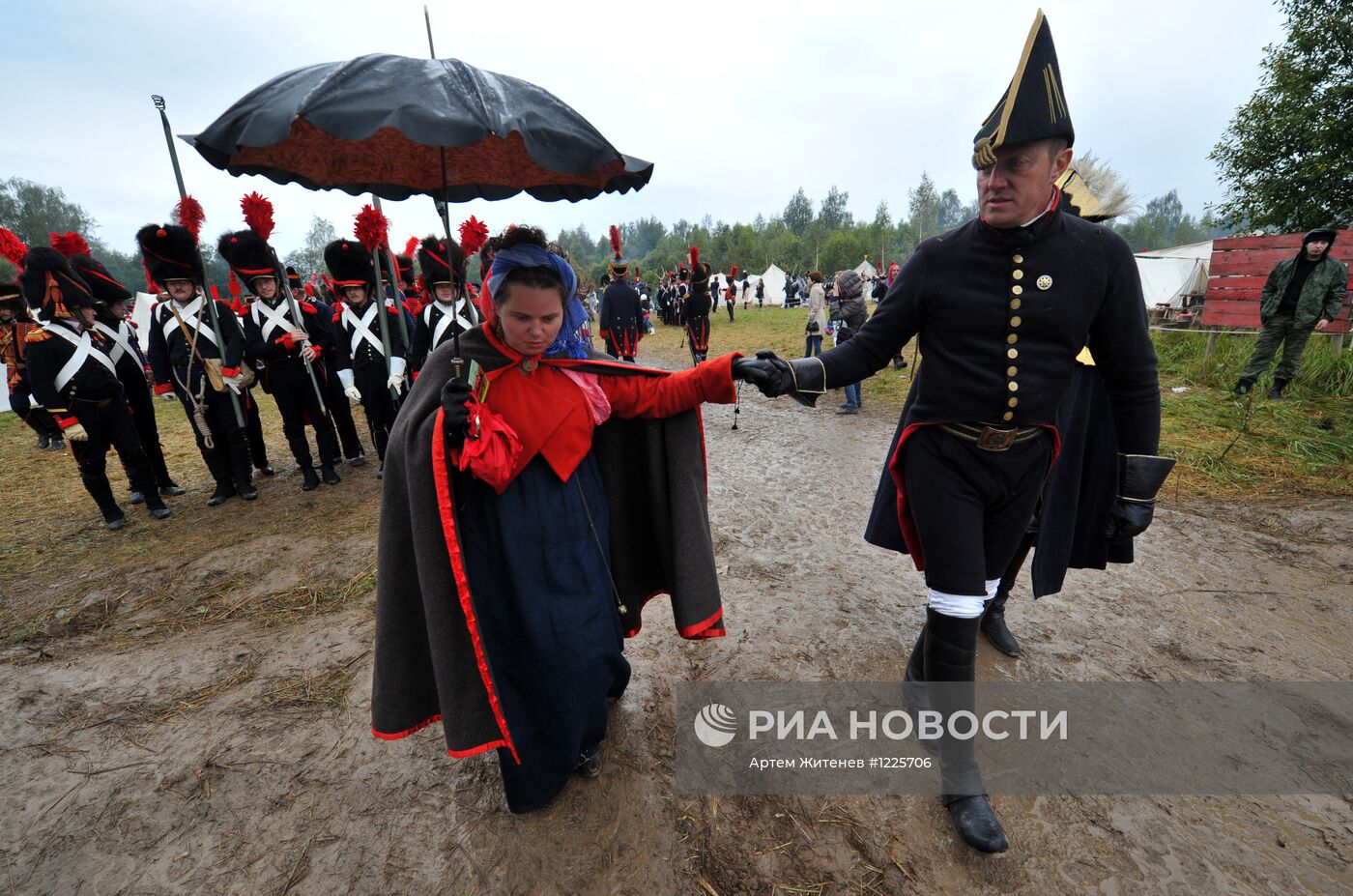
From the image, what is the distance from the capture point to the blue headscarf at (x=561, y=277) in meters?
1.84

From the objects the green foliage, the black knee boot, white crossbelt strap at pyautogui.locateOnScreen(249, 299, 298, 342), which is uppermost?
the green foliage

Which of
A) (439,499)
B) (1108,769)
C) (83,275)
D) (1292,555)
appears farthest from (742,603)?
(83,275)

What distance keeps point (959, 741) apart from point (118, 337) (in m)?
7.31

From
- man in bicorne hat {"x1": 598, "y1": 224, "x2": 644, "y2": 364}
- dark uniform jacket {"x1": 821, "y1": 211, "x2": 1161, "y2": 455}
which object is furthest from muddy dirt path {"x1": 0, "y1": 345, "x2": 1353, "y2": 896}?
man in bicorne hat {"x1": 598, "y1": 224, "x2": 644, "y2": 364}

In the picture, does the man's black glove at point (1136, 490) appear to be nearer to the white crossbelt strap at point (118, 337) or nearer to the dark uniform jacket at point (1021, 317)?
the dark uniform jacket at point (1021, 317)

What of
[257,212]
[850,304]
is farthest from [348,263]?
[850,304]

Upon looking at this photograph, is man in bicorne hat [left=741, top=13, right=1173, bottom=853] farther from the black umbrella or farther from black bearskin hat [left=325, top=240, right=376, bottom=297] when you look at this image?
black bearskin hat [left=325, top=240, right=376, bottom=297]

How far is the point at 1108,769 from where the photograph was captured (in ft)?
7.52

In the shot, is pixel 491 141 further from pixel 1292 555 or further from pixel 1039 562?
pixel 1292 555

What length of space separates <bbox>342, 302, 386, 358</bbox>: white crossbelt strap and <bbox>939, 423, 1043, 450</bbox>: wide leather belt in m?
5.80

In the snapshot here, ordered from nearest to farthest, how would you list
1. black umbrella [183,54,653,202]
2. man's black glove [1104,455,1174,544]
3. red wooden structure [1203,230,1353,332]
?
black umbrella [183,54,653,202] → man's black glove [1104,455,1174,544] → red wooden structure [1203,230,1353,332]

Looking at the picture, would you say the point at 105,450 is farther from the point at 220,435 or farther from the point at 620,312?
the point at 620,312

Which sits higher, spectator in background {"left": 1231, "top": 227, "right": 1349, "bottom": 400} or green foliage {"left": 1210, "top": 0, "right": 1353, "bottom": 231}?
green foliage {"left": 1210, "top": 0, "right": 1353, "bottom": 231}

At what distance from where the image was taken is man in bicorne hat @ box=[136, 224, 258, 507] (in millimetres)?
5280
